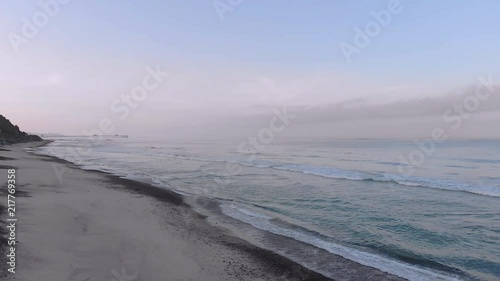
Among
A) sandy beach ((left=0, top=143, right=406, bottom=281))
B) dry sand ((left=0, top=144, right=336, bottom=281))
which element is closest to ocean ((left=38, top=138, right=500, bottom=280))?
sandy beach ((left=0, top=143, right=406, bottom=281))

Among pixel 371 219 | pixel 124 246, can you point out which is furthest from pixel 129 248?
pixel 371 219

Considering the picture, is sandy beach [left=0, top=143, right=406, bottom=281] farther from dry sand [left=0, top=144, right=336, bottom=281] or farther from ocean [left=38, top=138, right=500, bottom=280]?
ocean [left=38, top=138, right=500, bottom=280]

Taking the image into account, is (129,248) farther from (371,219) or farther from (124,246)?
(371,219)

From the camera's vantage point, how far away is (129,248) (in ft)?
30.0

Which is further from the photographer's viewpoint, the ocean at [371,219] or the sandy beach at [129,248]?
the ocean at [371,219]

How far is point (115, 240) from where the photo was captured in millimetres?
9719

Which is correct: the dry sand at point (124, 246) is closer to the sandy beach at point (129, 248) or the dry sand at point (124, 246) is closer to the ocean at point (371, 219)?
the sandy beach at point (129, 248)

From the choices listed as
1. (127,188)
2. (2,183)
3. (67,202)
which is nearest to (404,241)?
(67,202)

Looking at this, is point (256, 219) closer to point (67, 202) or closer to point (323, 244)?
point (323, 244)

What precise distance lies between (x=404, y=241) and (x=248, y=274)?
6653mm

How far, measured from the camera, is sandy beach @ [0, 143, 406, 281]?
7.53 metres

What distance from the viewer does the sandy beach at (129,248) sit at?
753 centimetres

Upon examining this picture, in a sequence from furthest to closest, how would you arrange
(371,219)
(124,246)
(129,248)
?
(371,219) < (124,246) < (129,248)

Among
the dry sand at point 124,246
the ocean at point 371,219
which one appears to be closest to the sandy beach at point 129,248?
the dry sand at point 124,246
